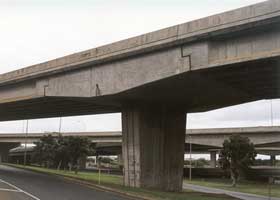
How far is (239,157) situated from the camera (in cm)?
5500

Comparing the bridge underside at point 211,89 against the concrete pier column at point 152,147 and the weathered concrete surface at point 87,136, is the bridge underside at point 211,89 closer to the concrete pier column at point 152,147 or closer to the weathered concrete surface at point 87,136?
the concrete pier column at point 152,147

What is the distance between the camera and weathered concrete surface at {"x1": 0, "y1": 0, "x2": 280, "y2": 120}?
19.7 m

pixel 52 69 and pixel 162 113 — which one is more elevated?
pixel 52 69

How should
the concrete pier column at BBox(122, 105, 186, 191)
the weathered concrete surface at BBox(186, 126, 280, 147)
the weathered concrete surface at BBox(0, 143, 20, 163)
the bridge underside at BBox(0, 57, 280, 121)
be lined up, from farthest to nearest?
the weathered concrete surface at BBox(0, 143, 20, 163), the weathered concrete surface at BBox(186, 126, 280, 147), the concrete pier column at BBox(122, 105, 186, 191), the bridge underside at BBox(0, 57, 280, 121)

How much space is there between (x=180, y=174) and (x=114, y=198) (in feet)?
34.6

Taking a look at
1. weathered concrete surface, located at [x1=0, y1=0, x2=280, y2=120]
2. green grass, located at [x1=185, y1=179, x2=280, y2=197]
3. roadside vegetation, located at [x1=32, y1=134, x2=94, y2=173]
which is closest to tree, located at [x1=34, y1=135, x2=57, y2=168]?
roadside vegetation, located at [x1=32, y1=134, x2=94, y2=173]

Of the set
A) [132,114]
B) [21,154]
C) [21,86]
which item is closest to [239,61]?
[132,114]

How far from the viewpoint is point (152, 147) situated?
29.2 m

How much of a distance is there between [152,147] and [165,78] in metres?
7.33

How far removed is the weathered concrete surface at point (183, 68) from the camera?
19.7m

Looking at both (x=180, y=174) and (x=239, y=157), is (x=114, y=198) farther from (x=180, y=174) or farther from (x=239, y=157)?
(x=239, y=157)

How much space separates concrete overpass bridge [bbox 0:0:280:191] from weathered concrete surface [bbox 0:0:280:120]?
43 mm

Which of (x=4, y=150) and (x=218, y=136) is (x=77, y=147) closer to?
(x=218, y=136)

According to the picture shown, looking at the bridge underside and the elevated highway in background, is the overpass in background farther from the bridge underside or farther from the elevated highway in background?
the bridge underside
